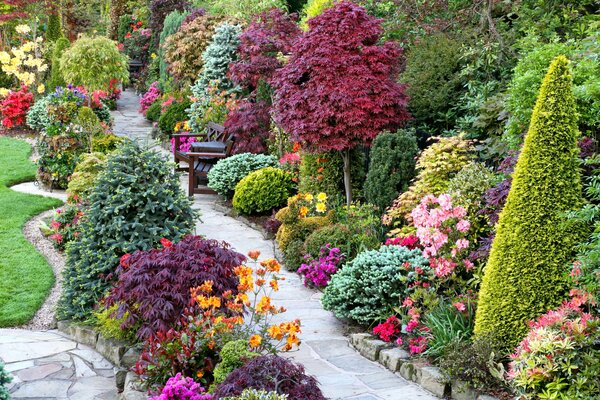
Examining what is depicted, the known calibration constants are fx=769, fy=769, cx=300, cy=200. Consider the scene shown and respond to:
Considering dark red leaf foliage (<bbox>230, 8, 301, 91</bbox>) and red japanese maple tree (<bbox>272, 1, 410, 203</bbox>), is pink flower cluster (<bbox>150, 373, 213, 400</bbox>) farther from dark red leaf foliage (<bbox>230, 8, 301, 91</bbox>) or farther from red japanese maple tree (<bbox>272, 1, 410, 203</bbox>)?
dark red leaf foliage (<bbox>230, 8, 301, 91</bbox>)

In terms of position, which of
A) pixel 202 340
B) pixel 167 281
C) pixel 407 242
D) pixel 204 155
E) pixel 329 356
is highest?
pixel 204 155

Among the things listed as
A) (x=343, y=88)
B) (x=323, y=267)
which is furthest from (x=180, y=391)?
(x=343, y=88)

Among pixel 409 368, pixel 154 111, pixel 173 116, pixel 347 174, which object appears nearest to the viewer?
pixel 409 368

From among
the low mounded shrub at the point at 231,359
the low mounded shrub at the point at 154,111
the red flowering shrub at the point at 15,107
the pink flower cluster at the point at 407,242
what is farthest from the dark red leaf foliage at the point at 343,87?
the red flowering shrub at the point at 15,107

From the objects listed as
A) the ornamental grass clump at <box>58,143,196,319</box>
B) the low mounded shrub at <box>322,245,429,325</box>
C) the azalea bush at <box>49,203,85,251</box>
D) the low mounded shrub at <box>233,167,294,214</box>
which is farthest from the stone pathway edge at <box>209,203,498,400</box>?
the azalea bush at <box>49,203,85,251</box>

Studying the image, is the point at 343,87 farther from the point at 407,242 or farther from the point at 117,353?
the point at 117,353

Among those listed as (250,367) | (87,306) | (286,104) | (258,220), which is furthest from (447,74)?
(250,367)

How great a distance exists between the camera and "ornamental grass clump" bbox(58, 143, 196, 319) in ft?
23.5

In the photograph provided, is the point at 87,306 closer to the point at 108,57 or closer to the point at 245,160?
the point at 245,160

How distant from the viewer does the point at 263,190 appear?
10.8 metres

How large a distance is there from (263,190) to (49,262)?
118 inches

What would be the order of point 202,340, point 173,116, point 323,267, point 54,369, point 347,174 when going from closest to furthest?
1. point 202,340
2. point 54,369
3. point 323,267
4. point 347,174
5. point 173,116

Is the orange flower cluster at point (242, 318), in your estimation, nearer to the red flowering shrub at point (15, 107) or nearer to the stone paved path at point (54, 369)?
the stone paved path at point (54, 369)

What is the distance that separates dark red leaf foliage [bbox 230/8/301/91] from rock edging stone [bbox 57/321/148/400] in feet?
21.3
